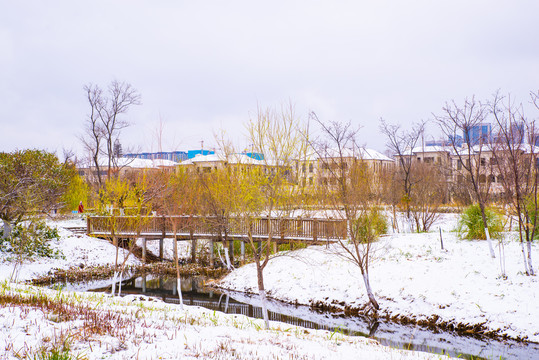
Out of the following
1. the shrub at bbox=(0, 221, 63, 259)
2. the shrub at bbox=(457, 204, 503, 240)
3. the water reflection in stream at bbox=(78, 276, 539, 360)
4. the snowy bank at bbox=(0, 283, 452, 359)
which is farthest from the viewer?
the shrub at bbox=(0, 221, 63, 259)

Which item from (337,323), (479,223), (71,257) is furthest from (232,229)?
(479,223)

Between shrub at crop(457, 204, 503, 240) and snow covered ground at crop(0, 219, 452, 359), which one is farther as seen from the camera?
shrub at crop(457, 204, 503, 240)

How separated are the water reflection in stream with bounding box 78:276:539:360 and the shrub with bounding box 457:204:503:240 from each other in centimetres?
652

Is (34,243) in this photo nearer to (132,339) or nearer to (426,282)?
(132,339)

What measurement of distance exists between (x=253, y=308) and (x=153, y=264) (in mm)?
10736

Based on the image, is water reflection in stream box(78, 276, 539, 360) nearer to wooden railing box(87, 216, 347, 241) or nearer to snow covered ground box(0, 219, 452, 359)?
wooden railing box(87, 216, 347, 241)

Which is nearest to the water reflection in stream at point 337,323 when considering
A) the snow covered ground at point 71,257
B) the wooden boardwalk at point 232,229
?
the wooden boardwalk at point 232,229

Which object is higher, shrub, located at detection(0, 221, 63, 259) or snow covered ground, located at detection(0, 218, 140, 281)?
shrub, located at detection(0, 221, 63, 259)

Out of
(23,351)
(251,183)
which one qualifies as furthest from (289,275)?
(23,351)

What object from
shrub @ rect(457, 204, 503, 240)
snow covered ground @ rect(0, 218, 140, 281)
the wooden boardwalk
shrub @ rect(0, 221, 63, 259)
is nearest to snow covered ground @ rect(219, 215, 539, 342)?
shrub @ rect(457, 204, 503, 240)

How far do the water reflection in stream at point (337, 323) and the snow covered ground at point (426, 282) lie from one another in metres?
0.72

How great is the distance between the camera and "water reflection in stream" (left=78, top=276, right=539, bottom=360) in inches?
424

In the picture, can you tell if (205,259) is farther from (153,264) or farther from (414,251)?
(414,251)

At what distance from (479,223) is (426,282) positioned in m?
4.65
